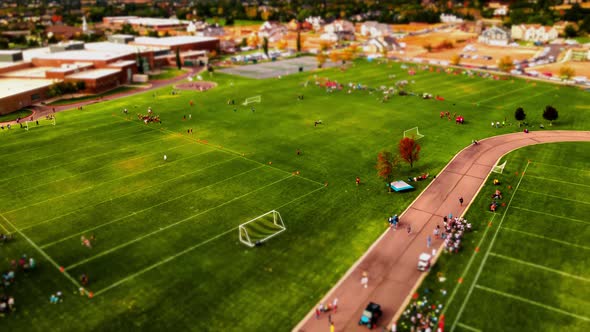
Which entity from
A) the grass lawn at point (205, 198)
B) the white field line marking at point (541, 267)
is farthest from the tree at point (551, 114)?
the white field line marking at point (541, 267)

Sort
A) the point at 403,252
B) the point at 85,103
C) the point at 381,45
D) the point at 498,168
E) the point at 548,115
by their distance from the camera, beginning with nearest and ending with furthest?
the point at 403,252 < the point at 498,168 < the point at 548,115 < the point at 85,103 < the point at 381,45

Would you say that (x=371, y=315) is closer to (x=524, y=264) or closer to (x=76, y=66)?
(x=524, y=264)

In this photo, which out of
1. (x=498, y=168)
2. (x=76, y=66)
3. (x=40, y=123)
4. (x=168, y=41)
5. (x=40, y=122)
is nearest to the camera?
(x=498, y=168)

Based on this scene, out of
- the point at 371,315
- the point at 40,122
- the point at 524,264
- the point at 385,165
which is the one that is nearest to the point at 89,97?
the point at 40,122

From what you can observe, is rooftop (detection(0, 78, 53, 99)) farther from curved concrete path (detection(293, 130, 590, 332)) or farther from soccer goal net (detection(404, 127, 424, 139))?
curved concrete path (detection(293, 130, 590, 332))

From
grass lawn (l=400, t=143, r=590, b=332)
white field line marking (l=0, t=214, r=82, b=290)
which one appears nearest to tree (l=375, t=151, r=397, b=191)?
grass lawn (l=400, t=143, r=590, b=332)

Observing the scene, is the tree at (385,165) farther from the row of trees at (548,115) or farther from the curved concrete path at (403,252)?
the row of trees at (548,115)

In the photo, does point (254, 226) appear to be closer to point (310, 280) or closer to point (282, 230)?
point (282, 230)
